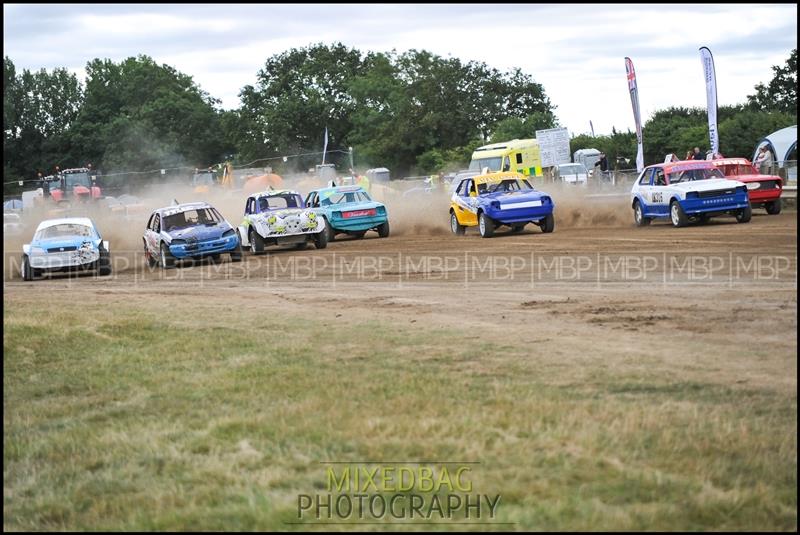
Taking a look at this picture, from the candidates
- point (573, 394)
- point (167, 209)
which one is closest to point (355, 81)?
point (167, 209)

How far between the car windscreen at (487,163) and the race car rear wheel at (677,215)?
1665cm

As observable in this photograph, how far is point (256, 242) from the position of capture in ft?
81.4

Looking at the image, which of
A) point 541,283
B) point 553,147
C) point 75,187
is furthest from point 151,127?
point 541,283

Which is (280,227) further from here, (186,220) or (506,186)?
(506,186)

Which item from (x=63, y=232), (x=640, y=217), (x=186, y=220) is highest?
(x=186, y=220)

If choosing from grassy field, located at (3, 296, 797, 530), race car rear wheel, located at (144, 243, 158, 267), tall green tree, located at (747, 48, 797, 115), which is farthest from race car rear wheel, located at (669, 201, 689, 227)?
tall green tree, located at (747, 48, 797, 115)

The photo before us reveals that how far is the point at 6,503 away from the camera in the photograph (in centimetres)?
636

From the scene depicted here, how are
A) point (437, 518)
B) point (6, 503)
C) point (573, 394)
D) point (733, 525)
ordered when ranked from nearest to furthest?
point (733, 525)
point (437, 518)
point (6, 503)
point (573, 394)

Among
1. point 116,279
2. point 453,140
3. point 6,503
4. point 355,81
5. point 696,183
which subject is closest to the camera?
point 6,503

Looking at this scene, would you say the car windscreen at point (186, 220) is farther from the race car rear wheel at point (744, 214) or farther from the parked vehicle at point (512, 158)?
the parked vehicle at point (512, 158)

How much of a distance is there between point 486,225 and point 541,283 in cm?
978

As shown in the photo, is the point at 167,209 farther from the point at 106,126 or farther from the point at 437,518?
the point at 106,126

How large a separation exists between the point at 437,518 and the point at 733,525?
4.55 ft

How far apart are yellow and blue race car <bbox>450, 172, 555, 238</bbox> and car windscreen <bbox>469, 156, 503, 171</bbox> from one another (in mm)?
14163
